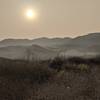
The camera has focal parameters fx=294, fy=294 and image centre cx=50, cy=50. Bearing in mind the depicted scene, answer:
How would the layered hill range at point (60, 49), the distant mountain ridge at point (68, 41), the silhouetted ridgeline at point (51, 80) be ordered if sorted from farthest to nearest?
the distant mountain ridge at point (68, 41) < the layered hill range at point (60, 49) < the silhouetted ridgeline at point (51, 80)

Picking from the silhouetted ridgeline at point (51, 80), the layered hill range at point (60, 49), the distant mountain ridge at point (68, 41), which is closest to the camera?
the silhouetted ridgeline at point (51, 80)

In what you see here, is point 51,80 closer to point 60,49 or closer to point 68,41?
point 60,49

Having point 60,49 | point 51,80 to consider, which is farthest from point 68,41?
point 51,80

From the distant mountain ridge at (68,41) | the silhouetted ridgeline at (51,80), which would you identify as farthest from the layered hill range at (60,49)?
the silhouetted ridgeline at (51,80)

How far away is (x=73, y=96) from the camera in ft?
25.1

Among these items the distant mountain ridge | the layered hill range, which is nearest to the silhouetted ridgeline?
the layered hill range

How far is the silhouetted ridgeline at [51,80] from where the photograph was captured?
7.73 m

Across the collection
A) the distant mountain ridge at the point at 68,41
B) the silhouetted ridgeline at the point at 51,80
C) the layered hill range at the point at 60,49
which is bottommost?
the silhouetted ridgeline at the point at 51,80

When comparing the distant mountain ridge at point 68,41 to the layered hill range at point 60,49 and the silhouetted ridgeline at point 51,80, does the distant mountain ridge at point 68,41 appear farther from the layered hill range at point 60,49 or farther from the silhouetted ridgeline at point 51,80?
the silhouetted ridgeline at point 51,80

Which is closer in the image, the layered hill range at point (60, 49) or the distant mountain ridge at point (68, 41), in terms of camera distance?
the layered hill range at point (60, 49)

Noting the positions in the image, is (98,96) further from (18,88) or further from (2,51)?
(2,51)

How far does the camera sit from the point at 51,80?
8.98 m

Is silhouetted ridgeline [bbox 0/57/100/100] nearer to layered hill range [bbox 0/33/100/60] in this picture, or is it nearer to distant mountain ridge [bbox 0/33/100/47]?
layered hill range [bbox 0/33/100/60]

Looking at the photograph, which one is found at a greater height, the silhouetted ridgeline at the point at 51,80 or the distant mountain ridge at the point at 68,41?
the distant mountain ridge at the point at 68,41
